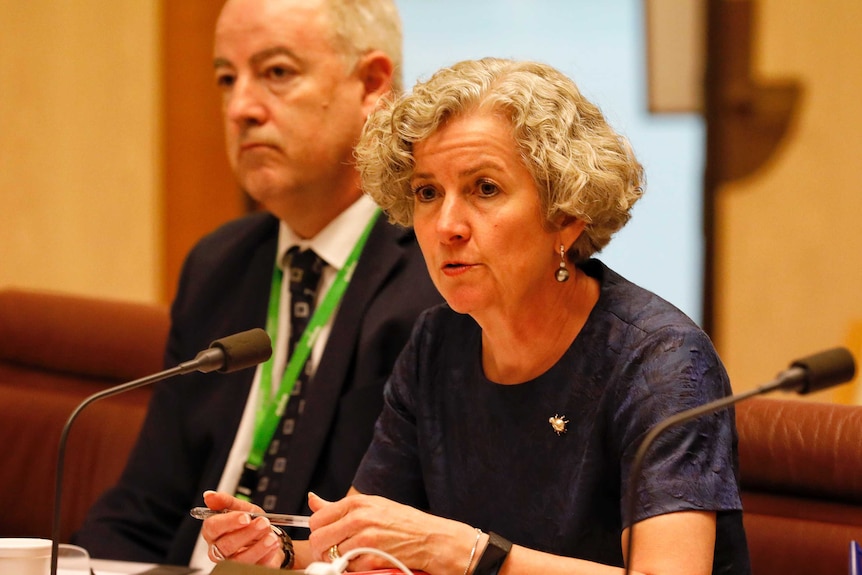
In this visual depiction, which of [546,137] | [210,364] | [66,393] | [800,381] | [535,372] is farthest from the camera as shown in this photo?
[66,393]

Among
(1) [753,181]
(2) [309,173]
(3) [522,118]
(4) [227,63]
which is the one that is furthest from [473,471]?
(1) [753,181]

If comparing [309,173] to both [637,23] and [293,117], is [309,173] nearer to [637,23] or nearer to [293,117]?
A: [293,117]

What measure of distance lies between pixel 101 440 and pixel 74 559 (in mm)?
1211

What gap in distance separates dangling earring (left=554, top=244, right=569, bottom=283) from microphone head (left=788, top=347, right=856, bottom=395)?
480 millimetres

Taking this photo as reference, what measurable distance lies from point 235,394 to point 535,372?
87 centimetres

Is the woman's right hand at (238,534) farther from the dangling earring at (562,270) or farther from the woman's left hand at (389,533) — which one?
the dangling earring at (562,270)

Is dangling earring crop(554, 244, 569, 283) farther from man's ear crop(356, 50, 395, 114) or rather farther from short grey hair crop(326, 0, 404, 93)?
man's ear crop(356, 50, 395, 114)

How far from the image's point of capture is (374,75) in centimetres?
247

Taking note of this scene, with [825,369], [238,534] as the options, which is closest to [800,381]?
[825,369]

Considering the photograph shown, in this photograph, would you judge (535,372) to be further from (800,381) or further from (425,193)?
(800,381)

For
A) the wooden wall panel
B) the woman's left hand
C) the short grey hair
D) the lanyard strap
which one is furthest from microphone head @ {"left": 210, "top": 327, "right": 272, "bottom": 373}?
the wooden wall panel

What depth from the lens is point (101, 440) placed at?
295cm

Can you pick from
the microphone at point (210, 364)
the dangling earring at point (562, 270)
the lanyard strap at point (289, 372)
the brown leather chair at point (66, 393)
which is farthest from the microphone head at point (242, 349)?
the brown leather chair at point (66, 393)

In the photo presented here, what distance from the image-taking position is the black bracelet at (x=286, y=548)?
1.75 metres
